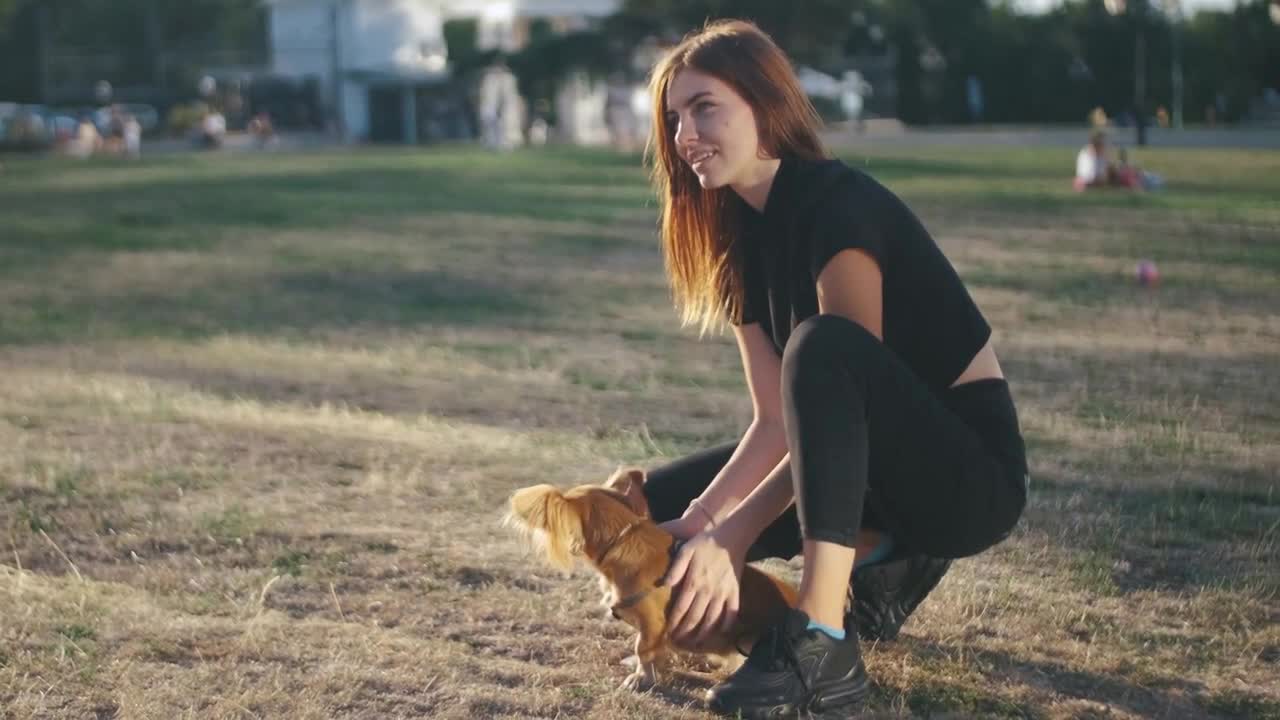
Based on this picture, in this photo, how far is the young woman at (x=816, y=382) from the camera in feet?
10.6

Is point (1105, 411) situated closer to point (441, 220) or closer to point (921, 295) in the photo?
point (921, 295)

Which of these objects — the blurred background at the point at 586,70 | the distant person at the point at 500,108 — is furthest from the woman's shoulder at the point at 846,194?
the distant person at the point at 500,108

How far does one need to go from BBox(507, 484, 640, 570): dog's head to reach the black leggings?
367 millimetres

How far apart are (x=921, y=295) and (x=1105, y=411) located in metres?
3.66

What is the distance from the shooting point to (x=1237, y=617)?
3.96 m

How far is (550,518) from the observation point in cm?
316

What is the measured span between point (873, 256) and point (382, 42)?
2620 inches

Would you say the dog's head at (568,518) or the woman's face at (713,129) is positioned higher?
the woman's face at (713,129)

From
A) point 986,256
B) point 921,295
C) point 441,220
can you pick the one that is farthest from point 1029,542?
point 441,220

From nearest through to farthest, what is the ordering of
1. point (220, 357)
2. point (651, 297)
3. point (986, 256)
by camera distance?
1. point (220, 357)
2. point (651, 297)
3. point (986, 256)

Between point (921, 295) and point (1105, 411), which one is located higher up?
point (921, 295)

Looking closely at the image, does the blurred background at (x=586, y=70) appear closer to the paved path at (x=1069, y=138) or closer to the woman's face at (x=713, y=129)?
the paved path at (x=1069, y=138)

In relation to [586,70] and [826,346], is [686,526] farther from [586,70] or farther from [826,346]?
[586,70]

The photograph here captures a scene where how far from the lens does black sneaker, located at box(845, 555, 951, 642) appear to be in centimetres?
364
